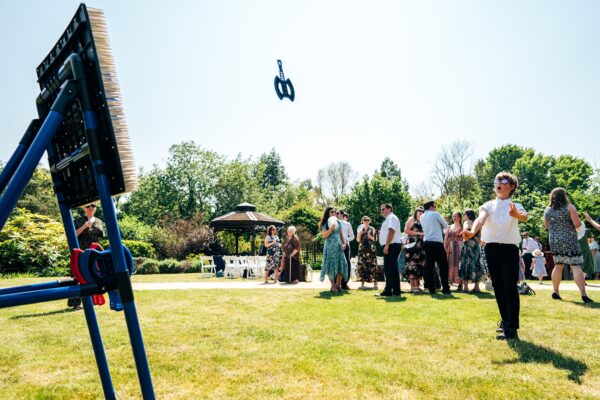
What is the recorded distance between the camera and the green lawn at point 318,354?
2.86m

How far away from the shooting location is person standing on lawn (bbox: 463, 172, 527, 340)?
172 inches

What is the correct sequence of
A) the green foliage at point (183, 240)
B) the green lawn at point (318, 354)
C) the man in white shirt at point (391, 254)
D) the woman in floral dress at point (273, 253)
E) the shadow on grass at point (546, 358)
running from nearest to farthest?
the green lawn at point (318, 354) → the shadow on grass at point (546, 358) → the man in white shirt at point (391, 254) → the woman in floral dress at point (273, 253) → the green foliage at point (183, 240)

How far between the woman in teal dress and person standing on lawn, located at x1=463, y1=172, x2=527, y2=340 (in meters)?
4.40

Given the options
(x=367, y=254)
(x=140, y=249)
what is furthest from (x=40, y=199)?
(x=367, y=254)

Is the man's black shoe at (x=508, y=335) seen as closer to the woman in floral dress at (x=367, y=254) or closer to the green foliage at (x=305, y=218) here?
the woman in floral dress at (x=367, y=254)

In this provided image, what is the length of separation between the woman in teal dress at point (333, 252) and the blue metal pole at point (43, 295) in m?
7.42

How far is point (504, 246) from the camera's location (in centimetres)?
460

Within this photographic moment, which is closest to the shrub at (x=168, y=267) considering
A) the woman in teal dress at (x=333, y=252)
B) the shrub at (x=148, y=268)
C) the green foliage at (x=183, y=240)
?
the shrub at (x=148, y=268)

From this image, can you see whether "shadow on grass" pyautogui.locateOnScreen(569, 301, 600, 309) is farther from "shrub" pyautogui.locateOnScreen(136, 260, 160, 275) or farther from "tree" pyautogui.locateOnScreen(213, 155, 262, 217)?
"tree" pyautogui.locateOnScreen(213, 155, 262, 217)

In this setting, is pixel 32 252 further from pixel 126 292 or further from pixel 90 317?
pixel 126 292

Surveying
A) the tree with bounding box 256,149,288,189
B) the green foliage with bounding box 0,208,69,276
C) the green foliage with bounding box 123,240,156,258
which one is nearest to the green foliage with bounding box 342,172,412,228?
the green foliage with bounding box 123,240,156,258

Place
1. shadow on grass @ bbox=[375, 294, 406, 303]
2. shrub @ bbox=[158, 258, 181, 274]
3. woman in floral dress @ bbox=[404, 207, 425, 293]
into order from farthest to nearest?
shrub @ bbox=[158, 258, 181, 274]
woman in floral dress @ bbox=[404, 207, 425, 293]
shadow on grass @ bbox=[375, 294, 406, 303]

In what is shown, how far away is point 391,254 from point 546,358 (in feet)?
15.9

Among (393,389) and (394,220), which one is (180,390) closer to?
(393,389)
